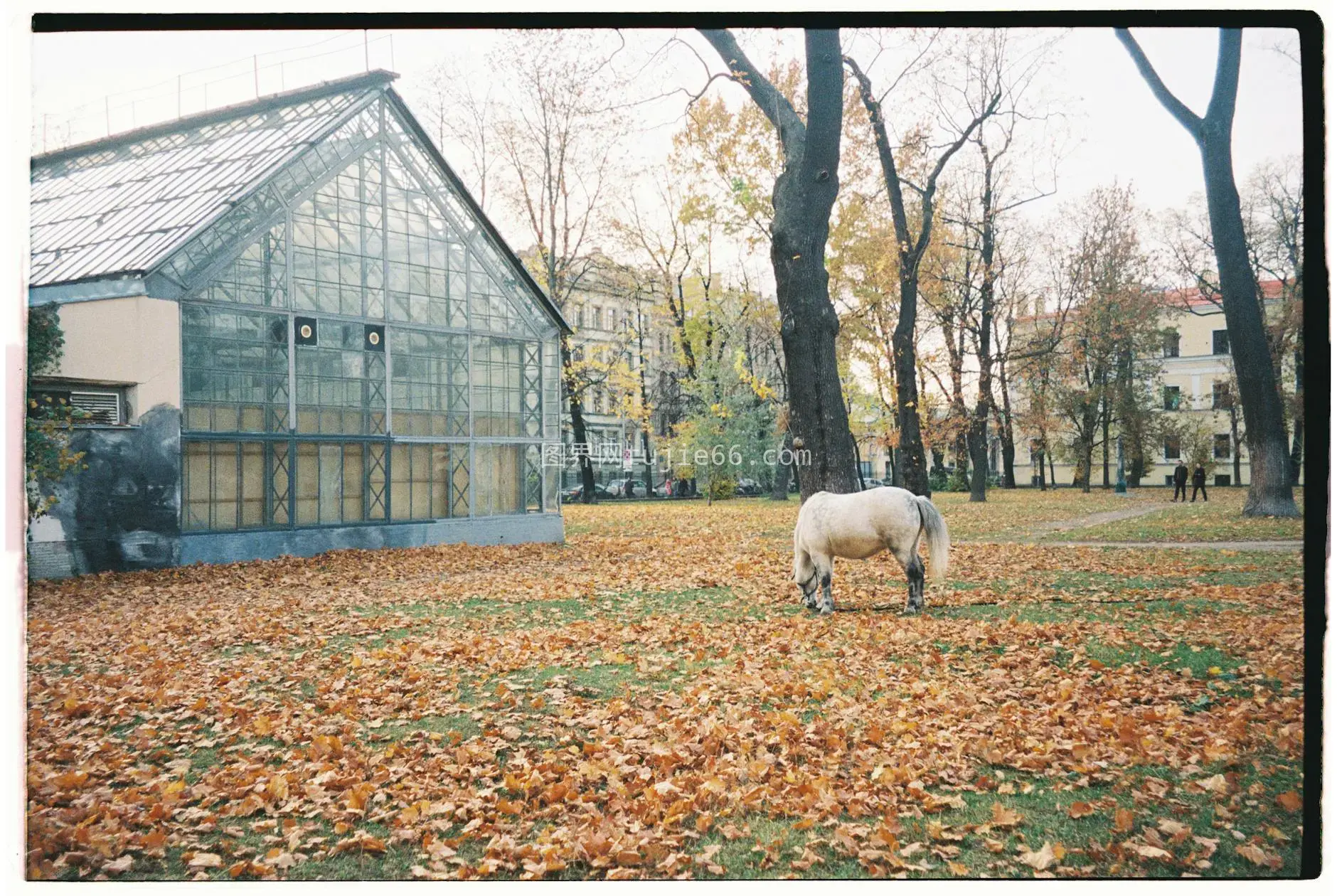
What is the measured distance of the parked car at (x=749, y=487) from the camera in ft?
124

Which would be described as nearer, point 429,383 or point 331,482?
point 331,482

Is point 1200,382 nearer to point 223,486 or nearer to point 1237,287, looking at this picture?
point 1237,287

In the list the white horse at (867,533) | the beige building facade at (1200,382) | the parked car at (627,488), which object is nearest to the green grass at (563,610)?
the white horse at (867,533)

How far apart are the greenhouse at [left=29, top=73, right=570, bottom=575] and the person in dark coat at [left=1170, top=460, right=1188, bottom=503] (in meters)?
12.2

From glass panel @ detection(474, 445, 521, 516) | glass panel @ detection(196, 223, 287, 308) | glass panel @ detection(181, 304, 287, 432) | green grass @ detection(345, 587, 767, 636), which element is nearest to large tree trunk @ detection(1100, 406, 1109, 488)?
green grass @ detection(345, 587, 767, 636)

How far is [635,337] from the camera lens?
33.4 m

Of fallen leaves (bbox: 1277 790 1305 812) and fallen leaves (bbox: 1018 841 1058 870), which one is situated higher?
fallen leaves (bbox: 1277 790 1305 812)

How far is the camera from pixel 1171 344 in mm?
12320

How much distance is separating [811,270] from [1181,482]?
246 inches

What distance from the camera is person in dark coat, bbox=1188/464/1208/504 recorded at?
10.8 m

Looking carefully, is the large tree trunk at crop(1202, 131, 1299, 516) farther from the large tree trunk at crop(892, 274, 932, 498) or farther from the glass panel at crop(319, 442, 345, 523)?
the glass panel at crop(319, 442, 345, 523)

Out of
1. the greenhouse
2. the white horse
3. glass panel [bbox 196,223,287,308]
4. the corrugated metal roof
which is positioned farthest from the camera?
glass panel [bbox 196,223,287,308]

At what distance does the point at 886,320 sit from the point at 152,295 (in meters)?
14.1

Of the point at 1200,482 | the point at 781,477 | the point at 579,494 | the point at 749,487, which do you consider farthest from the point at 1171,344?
the point at 579,494
